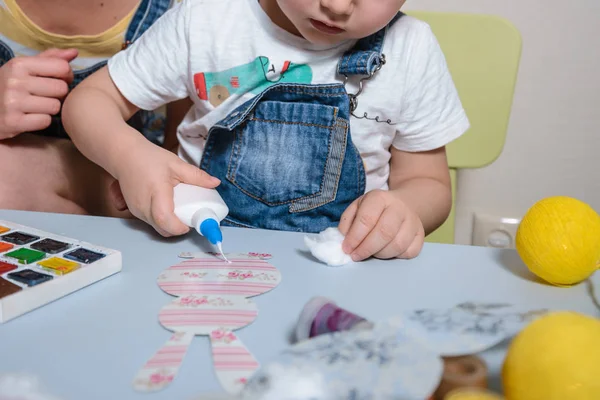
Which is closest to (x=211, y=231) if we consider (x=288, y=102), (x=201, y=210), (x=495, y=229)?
(x=201, y=210)

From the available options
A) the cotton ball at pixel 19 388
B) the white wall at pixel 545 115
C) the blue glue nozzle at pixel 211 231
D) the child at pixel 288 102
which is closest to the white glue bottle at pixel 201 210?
the blue glue nozzle at pixel 211 231

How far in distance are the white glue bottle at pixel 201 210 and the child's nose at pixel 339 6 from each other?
8.5 inches

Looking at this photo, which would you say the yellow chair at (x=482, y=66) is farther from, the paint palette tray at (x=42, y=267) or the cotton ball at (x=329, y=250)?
the paint palette tray at (x=42, y=267)

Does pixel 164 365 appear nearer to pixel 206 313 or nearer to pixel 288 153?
pixel 206 313

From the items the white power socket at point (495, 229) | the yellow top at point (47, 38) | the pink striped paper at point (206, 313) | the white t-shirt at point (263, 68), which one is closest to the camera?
the pink striped paper at point (206, 313)

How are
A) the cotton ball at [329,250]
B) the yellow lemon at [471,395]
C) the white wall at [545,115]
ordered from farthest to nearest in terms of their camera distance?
the white wall at [545,115], the cotton ball at [329,250], the yellow lemon at [471,395]

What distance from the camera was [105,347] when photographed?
0.40 meters

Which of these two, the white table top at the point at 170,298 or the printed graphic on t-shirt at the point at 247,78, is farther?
the printed graphic on t-shirt at the point at 247,78

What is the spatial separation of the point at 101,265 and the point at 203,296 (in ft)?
0.31

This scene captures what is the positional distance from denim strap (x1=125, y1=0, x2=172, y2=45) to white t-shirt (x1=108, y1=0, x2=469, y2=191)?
174 mm

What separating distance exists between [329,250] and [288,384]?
22cm

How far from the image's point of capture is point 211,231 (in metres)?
0.54

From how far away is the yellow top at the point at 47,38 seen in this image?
92cm

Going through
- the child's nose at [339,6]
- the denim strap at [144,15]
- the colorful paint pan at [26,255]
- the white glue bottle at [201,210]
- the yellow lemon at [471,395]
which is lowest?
the yellow lemon at [471,395]
